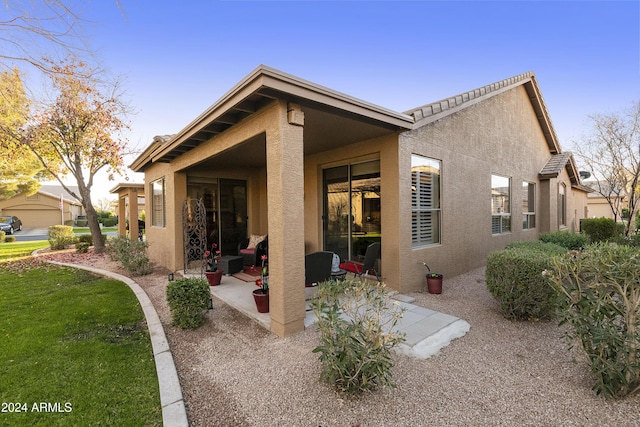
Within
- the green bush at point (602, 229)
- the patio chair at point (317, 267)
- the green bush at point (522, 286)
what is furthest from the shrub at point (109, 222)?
the green bush at point (602, 229)

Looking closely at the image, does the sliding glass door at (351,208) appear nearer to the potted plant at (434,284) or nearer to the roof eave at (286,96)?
the potted plant at (434,284)

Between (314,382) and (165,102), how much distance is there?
10149 millimetres

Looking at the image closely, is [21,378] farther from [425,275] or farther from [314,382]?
[425,275]

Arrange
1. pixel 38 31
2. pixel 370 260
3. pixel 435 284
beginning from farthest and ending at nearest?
pixel 435 284 → pixel 370 260 → pixel 38 31

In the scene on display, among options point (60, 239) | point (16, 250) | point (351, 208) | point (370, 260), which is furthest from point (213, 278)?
point (16, 250)

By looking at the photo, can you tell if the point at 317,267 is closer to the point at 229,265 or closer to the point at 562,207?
the point at 229,265

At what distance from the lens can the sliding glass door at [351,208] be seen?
6594mm

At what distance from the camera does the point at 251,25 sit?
7734 mm

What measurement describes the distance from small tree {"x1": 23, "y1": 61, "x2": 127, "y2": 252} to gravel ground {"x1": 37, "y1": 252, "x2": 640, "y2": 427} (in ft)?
36.7

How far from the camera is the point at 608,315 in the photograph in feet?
8.00

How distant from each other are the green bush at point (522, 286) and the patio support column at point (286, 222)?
9.65 feet

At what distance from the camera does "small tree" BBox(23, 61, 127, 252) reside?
10969 millimetres

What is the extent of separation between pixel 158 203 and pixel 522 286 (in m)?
9.77

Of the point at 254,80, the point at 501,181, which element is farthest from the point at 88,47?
the point at 501,181
